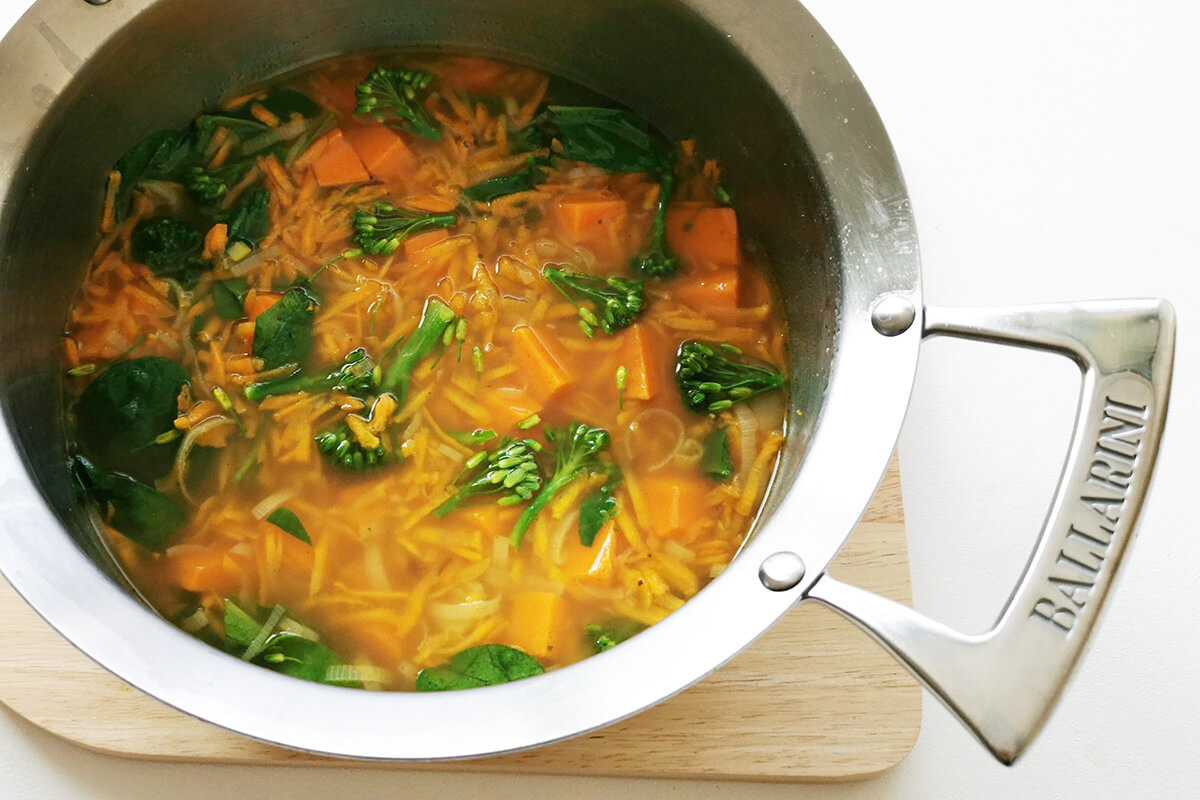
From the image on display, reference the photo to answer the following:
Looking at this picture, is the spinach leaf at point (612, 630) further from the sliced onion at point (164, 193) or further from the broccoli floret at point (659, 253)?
the sliced onion at point (164, 193)

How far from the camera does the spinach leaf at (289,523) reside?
2.21 meters

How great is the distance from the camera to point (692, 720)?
211 centimetres

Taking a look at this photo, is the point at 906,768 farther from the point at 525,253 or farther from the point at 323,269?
the point at 323,269

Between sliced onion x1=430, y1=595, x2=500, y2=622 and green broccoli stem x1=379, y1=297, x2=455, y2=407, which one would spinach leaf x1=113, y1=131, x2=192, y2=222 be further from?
sliced onion x1=430, y1=595, x2=500, y2=622

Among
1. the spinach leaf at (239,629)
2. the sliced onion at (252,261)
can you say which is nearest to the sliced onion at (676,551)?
the spinach leaf at (239,629)

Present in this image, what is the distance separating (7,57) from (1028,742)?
2124mm

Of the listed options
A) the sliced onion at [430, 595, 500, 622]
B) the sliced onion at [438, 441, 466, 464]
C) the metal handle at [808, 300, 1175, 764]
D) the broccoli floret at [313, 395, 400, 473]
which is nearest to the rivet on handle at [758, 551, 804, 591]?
the metal handle at [808, 300, 1175, 764]

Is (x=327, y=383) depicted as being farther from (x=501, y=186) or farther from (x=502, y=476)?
(x=501, y=186)

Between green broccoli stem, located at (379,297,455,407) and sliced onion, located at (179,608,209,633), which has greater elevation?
green broccoli stem, located at (379,297,455,407)

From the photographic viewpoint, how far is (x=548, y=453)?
2.27 m

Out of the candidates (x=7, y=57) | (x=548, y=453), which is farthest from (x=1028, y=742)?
(x=7, y=57)

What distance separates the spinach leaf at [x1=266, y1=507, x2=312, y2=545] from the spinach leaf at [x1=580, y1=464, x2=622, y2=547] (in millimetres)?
566

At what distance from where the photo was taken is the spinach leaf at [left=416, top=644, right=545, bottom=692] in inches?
80.7

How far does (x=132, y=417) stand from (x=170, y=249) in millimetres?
389
